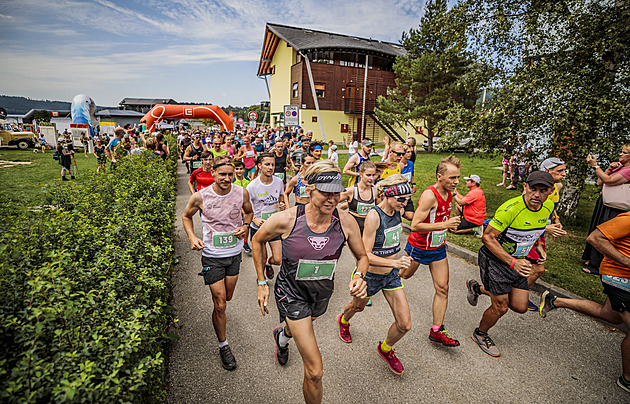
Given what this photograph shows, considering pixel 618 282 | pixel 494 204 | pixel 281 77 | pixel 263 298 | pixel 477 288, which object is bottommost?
pixel 494 204

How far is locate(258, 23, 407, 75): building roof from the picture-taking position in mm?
32531

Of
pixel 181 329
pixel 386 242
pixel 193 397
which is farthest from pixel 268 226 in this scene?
pixel 181 329

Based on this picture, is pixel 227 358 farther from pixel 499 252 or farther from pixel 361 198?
pixel 499 252

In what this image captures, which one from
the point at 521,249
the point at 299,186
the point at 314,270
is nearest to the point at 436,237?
the point at 521,249

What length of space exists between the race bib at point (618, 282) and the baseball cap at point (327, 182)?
323 centimetres

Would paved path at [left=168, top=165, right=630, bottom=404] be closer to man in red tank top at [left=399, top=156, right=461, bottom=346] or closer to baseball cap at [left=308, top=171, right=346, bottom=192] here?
man in red tank top at [left=399, top=156, right=461, bottom=346]

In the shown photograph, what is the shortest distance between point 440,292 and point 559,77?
20.5 feet

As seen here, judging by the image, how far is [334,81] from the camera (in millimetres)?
35188

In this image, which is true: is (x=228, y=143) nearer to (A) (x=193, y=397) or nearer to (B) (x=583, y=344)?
(A) (x=193, y=397)

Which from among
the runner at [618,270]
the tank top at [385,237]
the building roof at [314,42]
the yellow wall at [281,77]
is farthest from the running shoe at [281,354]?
the yellow wall at [281,77]

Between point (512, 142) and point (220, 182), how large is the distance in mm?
7931

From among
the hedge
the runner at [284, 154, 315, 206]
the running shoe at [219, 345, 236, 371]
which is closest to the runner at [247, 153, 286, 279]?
the runner at [284, 154, 315, 206]

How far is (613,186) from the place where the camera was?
535 centimetres

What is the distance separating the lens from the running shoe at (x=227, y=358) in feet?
11.6
